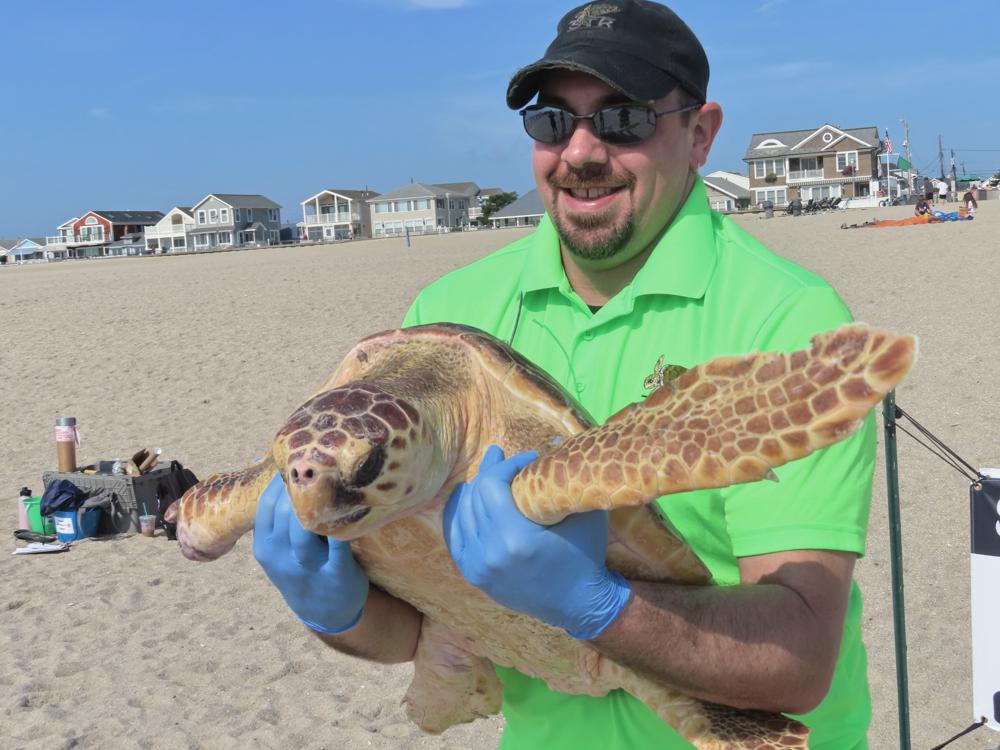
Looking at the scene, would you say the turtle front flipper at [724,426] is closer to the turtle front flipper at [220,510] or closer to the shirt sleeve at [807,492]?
the shirt sleeve at [807,492]

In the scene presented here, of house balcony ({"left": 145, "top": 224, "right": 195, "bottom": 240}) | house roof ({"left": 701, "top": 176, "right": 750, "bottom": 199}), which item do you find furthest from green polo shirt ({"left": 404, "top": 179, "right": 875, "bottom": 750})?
house balcony ({"left": 145, "top": 224, "right": 195, "bottom": 240})

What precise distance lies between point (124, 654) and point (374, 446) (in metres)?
3.75

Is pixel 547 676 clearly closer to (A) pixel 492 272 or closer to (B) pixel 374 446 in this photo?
(B) pixel 374 446

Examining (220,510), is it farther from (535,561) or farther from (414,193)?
(414,193)

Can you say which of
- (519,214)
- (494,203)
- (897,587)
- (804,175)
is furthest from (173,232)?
(897,587)

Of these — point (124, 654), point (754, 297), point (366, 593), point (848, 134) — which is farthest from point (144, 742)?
point (848, 134)

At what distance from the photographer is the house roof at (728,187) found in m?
71.6

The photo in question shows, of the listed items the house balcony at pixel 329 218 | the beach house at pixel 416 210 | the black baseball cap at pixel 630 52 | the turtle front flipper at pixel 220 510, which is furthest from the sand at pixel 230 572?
the house balcony at pixel 329 218

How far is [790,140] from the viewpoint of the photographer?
6756cm

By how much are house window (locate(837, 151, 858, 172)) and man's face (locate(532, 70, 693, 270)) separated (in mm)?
68765

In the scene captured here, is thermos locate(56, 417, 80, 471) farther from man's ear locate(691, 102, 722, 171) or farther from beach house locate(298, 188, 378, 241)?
beach house locate(298, 188, 378, 241)

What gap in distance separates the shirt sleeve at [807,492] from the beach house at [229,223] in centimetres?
7740

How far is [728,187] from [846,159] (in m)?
12.9

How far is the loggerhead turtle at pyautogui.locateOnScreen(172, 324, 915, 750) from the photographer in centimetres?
126
